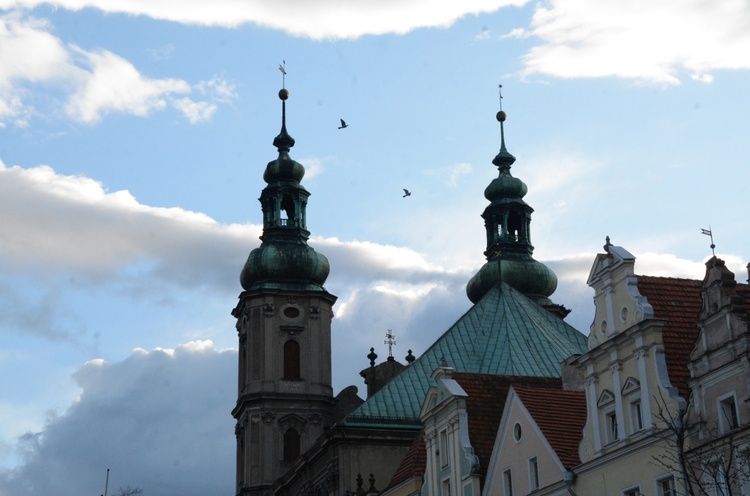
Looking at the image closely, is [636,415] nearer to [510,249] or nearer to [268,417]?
[268,417]

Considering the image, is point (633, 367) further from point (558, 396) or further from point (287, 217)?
point (287, 217)

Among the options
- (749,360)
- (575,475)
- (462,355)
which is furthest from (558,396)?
(462,355)

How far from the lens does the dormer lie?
3244 cm

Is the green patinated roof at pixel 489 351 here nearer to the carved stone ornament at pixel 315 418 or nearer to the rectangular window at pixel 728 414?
the carved stone ornament at pixel 315 418

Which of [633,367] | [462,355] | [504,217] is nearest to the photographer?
[633,367]

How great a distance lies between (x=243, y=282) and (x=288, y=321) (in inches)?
180

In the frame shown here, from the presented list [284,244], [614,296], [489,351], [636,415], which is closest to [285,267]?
[284,244]

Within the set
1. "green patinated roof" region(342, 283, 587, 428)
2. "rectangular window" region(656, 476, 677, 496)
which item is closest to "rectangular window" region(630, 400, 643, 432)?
"rectangular window" region(656, 476, 677, 496)

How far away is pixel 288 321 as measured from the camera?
265ft

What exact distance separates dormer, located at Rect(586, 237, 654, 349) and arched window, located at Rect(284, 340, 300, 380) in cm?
4702

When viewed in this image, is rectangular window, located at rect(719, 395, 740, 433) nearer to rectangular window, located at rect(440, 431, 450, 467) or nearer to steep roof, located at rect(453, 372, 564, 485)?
steep roof, located at rect(453, 372, 564, 485)

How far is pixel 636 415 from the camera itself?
31797 millimetres

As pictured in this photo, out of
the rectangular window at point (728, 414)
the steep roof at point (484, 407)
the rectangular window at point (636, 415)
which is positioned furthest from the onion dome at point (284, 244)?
the rectangular window at point (728, 414)

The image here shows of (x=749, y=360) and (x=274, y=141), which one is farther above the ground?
(x=274, y=141)
